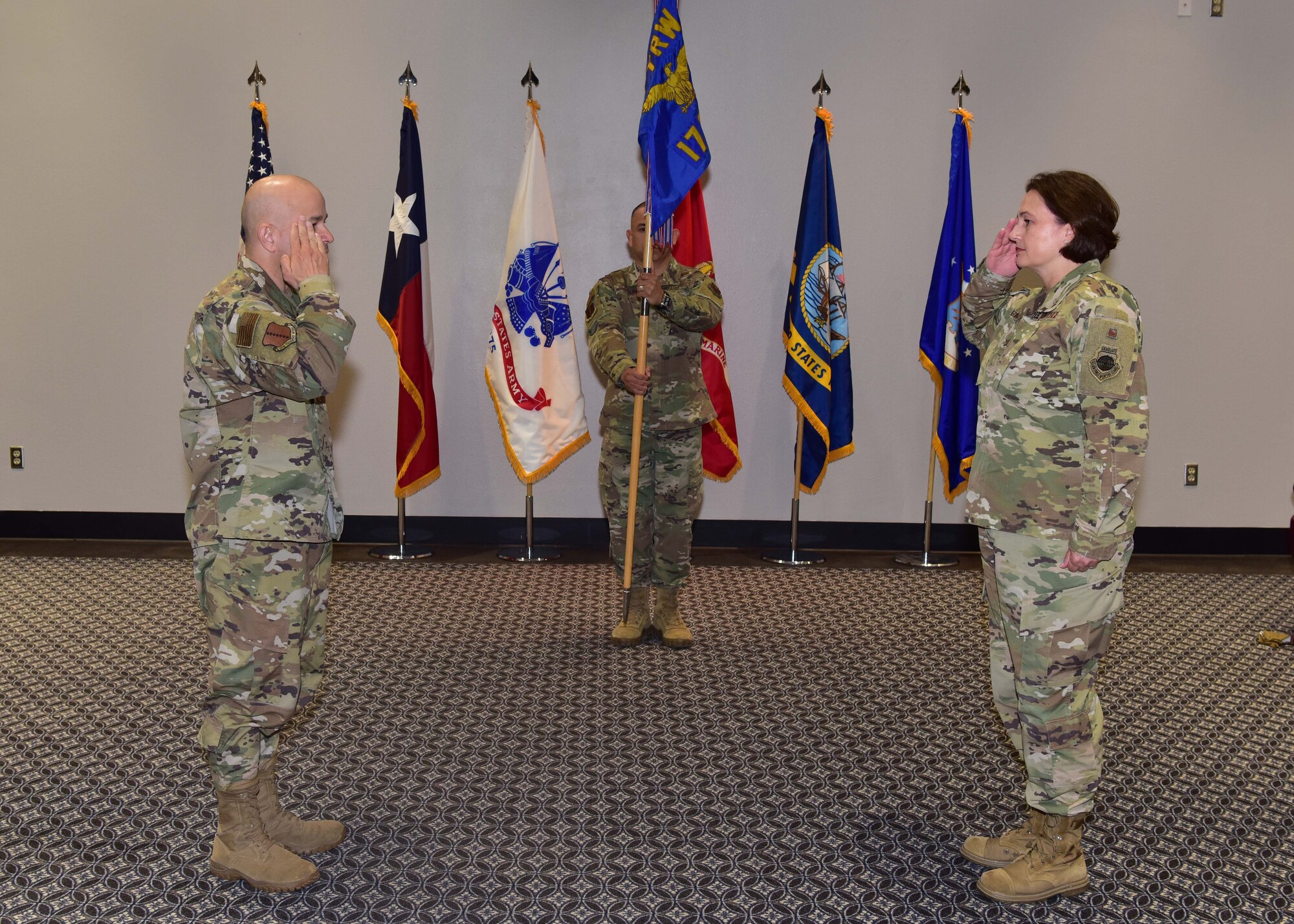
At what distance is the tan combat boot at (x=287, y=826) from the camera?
8.38 feet

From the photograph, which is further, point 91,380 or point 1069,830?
point 91,380

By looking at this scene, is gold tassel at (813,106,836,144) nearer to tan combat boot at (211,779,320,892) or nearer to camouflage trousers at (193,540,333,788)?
camouflage trousers at (193,540,333,788)

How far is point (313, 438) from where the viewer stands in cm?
245

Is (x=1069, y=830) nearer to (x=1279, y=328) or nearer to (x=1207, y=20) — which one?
(x=1279, y=328)

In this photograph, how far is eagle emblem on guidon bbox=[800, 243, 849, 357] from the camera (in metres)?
5.46

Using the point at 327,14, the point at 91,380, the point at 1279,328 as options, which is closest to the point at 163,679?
the point at 91,380

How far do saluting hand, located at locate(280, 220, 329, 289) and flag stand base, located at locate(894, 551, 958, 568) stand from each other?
400cm

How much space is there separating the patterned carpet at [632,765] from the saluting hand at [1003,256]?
1.45 metres

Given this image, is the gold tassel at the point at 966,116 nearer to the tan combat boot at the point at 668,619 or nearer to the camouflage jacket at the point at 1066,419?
the tan combat boot at the point at 668,619

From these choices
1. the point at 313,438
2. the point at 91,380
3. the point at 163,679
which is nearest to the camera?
the point at 313,438

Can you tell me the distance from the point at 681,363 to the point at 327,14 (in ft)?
10.2

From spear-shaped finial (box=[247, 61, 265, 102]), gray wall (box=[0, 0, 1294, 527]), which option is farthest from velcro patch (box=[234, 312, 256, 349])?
spear-shaped finial (box=[247, 61, 265, 102])

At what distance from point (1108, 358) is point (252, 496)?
1.88m

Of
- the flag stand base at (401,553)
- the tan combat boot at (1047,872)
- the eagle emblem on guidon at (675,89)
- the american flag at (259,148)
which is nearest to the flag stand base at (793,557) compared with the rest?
the flag stand base at (401,553)
